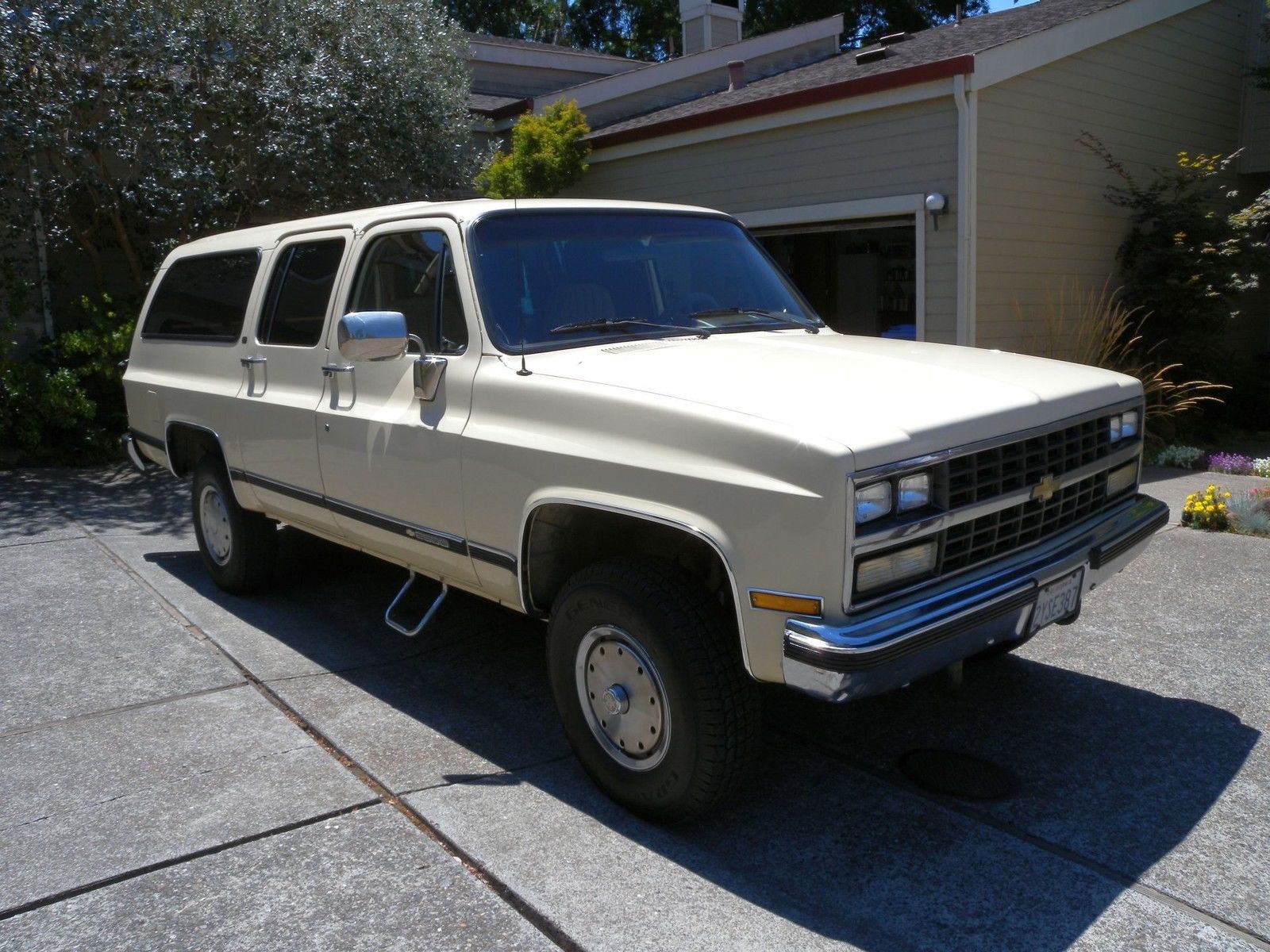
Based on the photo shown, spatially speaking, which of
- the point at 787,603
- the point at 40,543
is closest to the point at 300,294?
the point at 787,603

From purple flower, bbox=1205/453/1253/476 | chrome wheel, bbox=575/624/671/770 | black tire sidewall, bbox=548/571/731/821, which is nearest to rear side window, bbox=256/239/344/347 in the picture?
black tire sidewall, bbox=548/571/731/821

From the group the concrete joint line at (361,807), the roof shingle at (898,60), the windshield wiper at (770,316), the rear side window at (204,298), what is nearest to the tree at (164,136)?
the roof shingle at (898,60)

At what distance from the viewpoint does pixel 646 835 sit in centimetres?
360

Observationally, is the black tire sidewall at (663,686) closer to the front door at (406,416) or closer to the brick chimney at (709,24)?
the front door at (406,416)

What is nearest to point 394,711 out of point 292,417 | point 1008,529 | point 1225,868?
point 292,417

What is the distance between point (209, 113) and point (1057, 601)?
9.92 m

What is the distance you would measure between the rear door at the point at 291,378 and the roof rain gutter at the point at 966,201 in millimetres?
6306

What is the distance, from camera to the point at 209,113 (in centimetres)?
1080

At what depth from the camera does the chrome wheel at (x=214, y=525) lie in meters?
6.08

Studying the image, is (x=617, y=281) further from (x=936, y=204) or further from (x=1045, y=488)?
(x=936, y=204)

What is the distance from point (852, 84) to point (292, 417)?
693 centimetres

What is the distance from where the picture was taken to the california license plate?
11.6ft

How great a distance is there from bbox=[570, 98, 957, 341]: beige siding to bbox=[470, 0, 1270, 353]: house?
0.06 ft

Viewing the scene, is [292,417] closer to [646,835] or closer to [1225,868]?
[646,835]
